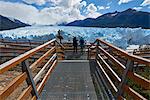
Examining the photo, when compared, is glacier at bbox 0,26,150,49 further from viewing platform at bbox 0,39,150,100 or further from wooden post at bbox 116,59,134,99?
wooden post at bbox 116,59,134,99

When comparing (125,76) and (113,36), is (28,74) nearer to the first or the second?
(125,76)

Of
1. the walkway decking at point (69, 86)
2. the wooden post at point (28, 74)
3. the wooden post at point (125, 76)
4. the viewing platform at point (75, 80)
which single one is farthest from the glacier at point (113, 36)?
the wooden post at point (28, 74)

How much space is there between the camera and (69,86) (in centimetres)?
682

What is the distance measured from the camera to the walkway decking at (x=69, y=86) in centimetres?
597

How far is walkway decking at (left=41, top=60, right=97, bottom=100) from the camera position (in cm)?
597

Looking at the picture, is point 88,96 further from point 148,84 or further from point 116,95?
point 148,84

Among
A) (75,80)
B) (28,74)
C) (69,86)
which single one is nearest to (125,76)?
(28,74)

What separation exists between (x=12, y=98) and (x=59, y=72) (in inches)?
121

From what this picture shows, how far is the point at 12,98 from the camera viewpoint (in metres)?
10.8

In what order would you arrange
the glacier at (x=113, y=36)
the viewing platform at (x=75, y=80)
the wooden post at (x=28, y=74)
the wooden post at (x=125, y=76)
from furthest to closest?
the glacier at (x=113, y=36), the wooden post at (x=28, y=74), the wooden post at (x=125, y=76), the viewing platform at (x=75, y=80)

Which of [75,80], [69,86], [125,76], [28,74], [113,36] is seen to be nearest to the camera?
[125,76]

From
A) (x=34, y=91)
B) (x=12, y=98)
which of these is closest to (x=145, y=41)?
(x=12, y=98)

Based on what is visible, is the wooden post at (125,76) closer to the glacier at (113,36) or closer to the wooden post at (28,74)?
the wooden post at (28,74)

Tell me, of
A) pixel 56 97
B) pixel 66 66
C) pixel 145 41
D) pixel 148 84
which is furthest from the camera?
pixel 145 41
